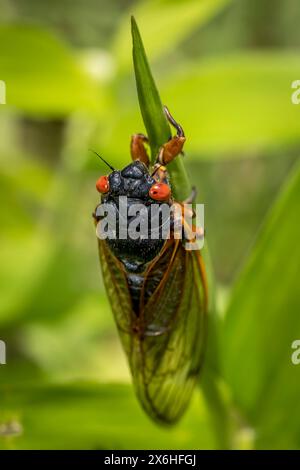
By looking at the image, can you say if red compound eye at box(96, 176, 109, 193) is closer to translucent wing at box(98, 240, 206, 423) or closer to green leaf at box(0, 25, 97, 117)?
translucent wing at box(98, 240, 206, 423)

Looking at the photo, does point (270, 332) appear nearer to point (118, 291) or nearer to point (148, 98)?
point (118, 291)

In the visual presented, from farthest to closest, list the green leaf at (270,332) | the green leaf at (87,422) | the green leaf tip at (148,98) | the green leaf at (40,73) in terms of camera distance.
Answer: the green leaf at (40,73) → the green leaf at (87,422) → the green leaf at (270,332) → the green leaf tip at (148,98)

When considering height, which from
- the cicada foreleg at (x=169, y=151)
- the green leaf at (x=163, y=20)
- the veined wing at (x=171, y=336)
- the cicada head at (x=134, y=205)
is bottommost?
the veined wing at (x=171, y=336)

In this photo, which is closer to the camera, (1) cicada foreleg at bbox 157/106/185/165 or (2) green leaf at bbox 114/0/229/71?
(1) cicada foreleg at bbox 157/106/185/165

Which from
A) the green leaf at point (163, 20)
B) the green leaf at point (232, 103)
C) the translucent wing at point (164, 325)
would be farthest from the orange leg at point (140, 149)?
the green leaf at point (163, 20)

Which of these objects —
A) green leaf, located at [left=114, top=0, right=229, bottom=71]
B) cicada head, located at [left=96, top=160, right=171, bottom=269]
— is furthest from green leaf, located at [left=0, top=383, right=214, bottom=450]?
green leaf, located at [left=114, top=0, right=229, bottom=71]

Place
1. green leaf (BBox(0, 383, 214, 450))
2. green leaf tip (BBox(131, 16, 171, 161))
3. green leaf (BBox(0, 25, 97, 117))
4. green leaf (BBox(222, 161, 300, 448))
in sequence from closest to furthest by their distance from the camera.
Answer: green leaf tip (BBox(131, 16, 171, 161)), green leaf (BBox(222, 161, 300, 448)), green leaf (BBox(0, 383, 214, 450)), green leaf (BBox(0, 25, 97, 117))

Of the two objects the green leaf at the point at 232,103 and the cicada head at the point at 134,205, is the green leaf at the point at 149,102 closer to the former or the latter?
the cicada head at the point at 134,205
